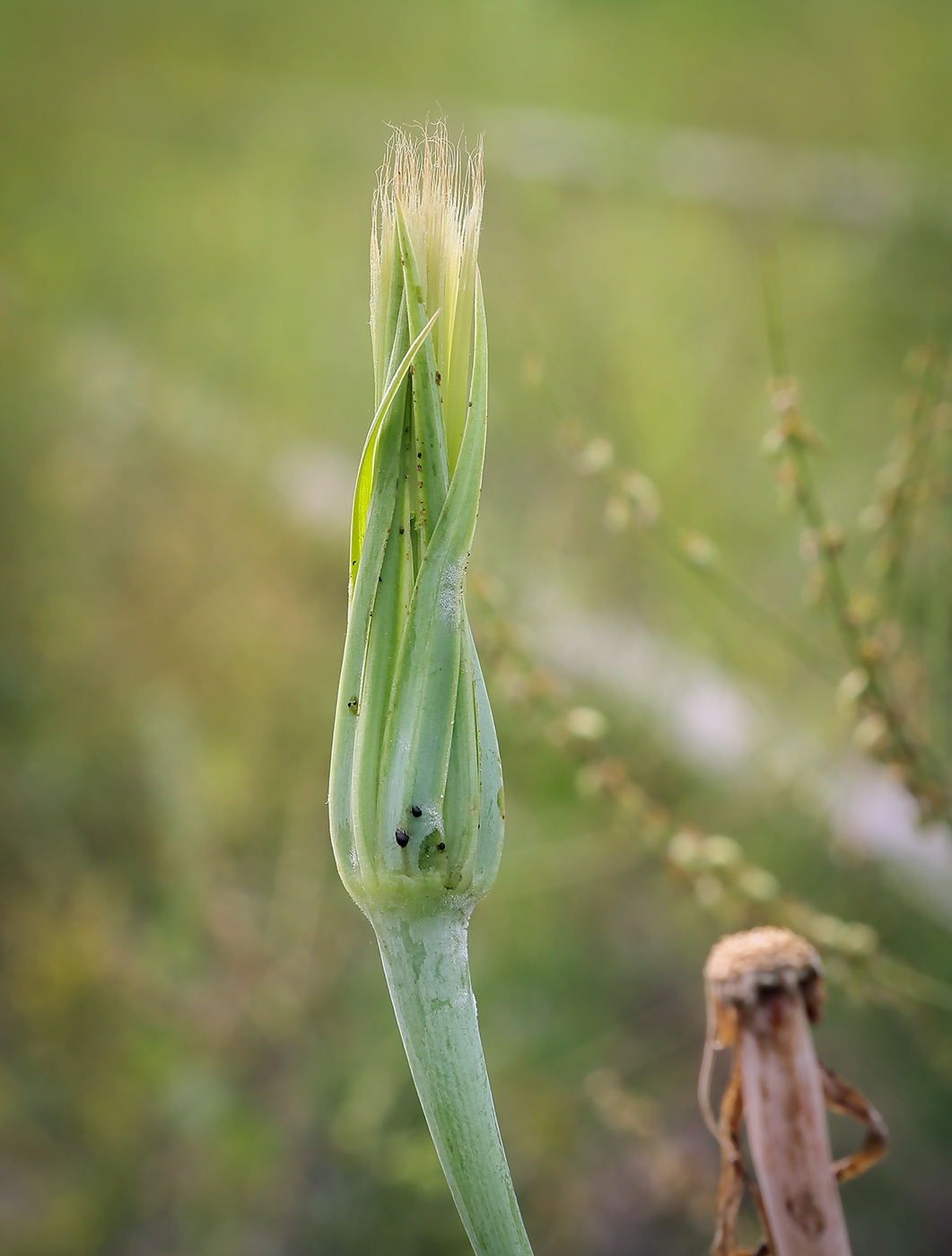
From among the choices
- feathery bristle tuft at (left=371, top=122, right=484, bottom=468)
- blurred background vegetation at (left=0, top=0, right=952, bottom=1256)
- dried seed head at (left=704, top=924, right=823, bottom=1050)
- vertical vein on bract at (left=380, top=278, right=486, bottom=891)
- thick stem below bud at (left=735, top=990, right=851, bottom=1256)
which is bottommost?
thick stem below bud at (left=735, top=990, right=851, bottom=1256)

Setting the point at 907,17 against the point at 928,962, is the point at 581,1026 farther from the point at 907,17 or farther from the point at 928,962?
the point at 907,17

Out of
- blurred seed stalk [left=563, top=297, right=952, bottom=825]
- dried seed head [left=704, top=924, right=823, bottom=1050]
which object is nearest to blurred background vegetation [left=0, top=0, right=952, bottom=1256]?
blurred seed stalk [left=563, top=297, right=952, bottom=825]

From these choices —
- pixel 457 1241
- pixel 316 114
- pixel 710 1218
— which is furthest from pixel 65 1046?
pixel 316 114

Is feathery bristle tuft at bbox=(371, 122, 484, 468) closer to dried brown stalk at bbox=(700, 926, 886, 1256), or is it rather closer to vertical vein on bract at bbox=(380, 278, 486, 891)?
vertical vein on bract at bbox=(380, 278, 486, 891)

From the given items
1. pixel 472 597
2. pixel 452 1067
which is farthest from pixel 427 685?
pixel 472 597

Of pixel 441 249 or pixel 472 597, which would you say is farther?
pixel 472 597

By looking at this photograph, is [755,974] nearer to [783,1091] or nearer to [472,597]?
[783,1091]

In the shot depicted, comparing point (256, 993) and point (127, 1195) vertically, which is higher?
point (256, 993)
